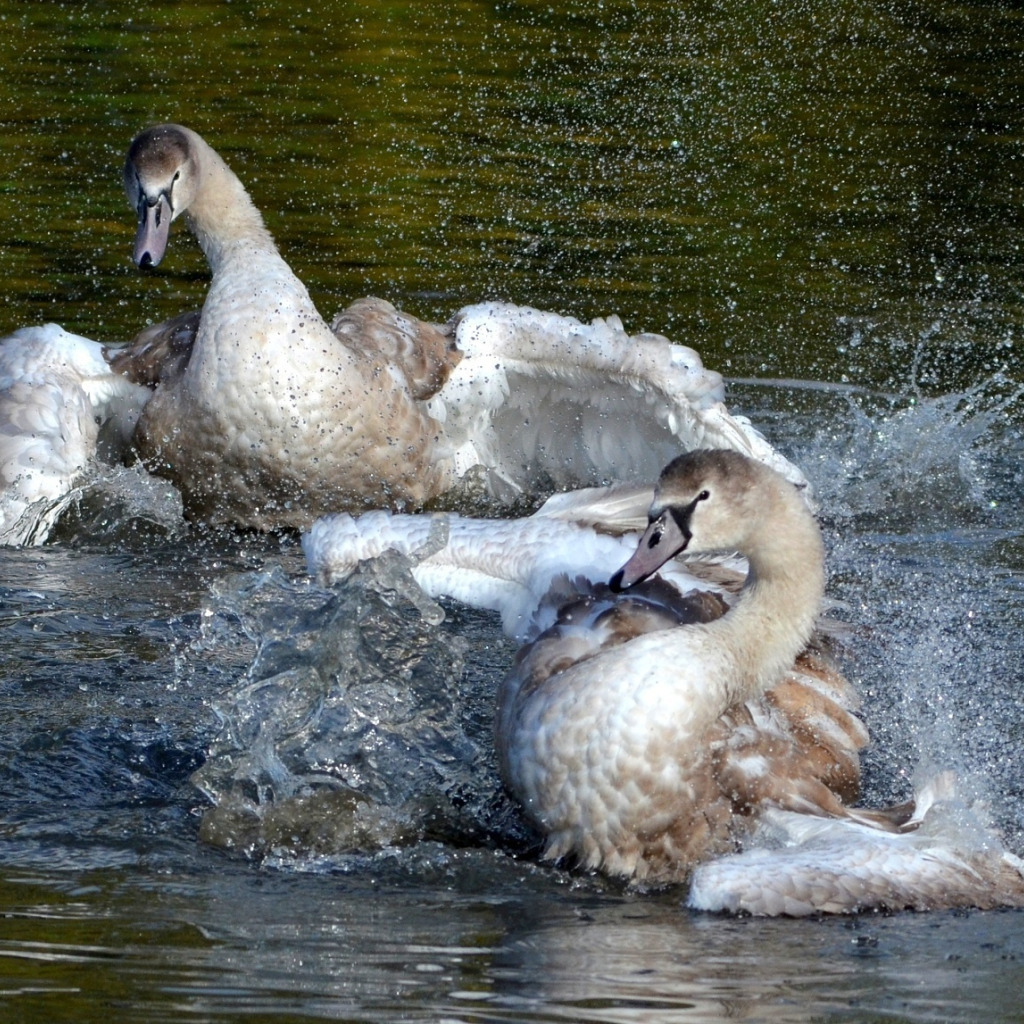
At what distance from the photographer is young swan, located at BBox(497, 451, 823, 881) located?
4.55m

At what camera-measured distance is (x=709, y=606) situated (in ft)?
17.4

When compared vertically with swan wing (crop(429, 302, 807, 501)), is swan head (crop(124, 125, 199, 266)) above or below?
above

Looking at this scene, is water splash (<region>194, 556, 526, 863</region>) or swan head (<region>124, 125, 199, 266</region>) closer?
water splash (<region>194, 556, 526, 863</region>)

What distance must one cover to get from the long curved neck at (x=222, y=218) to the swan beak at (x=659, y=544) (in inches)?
135

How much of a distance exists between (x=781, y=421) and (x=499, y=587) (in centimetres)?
345

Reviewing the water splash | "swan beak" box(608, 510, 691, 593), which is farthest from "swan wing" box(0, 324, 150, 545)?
"swan beak" box(608, 510, 691, 593)

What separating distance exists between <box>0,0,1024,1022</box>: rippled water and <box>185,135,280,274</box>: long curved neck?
1046 millimetres

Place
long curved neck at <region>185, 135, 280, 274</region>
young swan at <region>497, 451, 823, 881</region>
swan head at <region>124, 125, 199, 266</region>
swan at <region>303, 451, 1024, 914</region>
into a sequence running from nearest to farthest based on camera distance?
swan at <region>303, 451, 1024, 914</region> → young swan at <region>497, 451, 823, 881</region> → swan head at <region>124, 125, 199, 266</region> → long curved neck at <region>185, 135, 280, 274</region>

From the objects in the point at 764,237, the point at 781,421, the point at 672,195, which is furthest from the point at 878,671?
the point at 672,195

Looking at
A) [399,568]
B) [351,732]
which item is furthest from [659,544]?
[351,732]

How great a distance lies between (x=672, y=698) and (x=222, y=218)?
404 cm

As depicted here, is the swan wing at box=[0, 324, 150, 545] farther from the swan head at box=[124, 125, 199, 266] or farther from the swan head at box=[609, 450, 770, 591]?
the swan head at box=[609, 450, 770, 591]

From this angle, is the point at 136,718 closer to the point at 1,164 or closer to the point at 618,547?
the point at 618,547

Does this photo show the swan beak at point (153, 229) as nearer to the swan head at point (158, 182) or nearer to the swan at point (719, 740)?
the swan head at point (158, 182)
